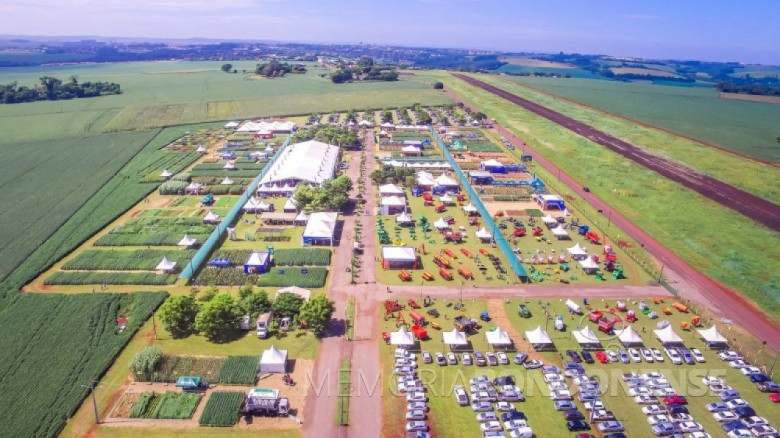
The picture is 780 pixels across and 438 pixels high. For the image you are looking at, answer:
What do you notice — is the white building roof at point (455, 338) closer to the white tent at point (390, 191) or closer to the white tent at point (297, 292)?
the white tent at point (297, 292)

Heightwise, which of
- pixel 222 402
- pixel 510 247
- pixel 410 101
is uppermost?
pixel 410 101

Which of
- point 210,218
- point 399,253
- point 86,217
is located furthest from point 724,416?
point 86,217

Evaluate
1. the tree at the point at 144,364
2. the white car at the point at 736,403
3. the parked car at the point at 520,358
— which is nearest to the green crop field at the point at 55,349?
the tree at the point at 144,364

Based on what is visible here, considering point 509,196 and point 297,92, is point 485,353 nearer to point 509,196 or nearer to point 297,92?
point 509,196

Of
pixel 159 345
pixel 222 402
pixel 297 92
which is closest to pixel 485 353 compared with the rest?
pixel 222 402

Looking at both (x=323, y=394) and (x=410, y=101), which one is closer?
(x=323, y=394)

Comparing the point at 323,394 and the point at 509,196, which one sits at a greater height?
the point at 509,196

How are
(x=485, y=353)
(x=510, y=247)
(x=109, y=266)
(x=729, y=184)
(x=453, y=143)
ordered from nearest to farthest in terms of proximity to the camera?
(x=485, y=353) → (x=109, y=266) → (x=510, y=247) → (x=729, y=184) → (x=453, y=143)
